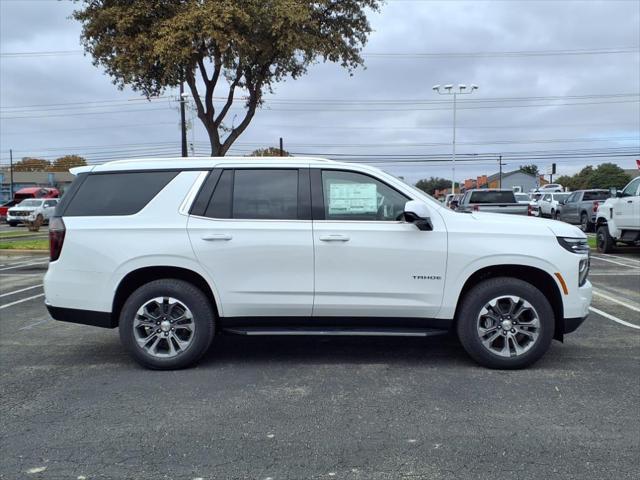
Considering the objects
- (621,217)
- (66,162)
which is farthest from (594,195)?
(66,162)

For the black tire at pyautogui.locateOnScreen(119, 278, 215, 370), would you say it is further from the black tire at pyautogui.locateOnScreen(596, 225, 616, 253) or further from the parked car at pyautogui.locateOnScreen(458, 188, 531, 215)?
the parked car at pyautogui.locateOnScreen(458, 188, 531, 215)

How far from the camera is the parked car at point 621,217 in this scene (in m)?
12.9

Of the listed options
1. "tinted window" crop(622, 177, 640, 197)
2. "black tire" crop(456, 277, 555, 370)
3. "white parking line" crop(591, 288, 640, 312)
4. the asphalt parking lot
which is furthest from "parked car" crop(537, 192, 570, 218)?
"black tire" crop(456, 277, 555, 370)

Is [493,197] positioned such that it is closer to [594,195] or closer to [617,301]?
[594,195]

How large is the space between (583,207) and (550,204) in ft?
36.6

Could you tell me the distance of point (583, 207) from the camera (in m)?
22.8

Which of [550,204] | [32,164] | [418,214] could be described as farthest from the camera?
[32,164]

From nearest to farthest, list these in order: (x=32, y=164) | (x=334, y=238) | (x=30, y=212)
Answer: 1. (x=334, y=238)
2. (x=30, y=212)
3. (x=32, y=164)

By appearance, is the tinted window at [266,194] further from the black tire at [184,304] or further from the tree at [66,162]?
the tree at [66,162]

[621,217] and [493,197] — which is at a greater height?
[493,197]

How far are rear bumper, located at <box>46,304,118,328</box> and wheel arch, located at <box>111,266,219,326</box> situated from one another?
57mm

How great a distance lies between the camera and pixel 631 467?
3229 mm

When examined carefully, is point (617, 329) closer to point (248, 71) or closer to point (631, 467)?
point (631, 467)

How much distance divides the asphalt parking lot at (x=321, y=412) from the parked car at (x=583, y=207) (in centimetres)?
1797
